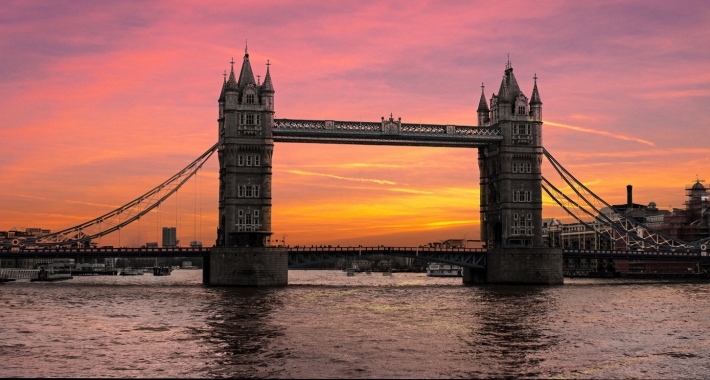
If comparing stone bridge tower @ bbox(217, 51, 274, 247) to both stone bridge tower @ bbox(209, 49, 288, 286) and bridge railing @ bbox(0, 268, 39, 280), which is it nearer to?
stone bridge tower @ bbox(209, 49, 288, 286)

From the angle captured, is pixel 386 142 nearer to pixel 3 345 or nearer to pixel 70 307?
pixel 70 307

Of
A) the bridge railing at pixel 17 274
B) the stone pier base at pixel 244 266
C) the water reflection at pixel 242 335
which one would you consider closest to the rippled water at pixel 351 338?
the water reflection at pixel 242 335

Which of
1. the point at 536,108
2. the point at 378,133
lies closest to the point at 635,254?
the point at 536,108

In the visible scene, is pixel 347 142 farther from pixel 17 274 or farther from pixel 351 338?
pixel 17 274

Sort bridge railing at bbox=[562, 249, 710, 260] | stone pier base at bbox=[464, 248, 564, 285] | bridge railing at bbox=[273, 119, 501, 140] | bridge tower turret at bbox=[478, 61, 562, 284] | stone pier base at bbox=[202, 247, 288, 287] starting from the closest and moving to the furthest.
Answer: stone pier base at bbox=[202, 247, 288, 287]
bridge railing at bbox=[273, 119, 501, 140]
stone pier base at bbox=[464, 248, 564, 285]
bridge tower turret at bbox=[478, 61, 562, 284]
bridge railing at bbox=[562, 249, 710, 260]

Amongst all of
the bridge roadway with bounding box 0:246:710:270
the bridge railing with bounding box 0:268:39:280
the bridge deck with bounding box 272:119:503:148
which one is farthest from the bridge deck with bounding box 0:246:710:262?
the bridge railing with bounding box 0:268:39:280

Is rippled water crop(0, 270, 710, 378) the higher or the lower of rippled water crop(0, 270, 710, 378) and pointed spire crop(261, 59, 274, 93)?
the lower

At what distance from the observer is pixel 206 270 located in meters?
117

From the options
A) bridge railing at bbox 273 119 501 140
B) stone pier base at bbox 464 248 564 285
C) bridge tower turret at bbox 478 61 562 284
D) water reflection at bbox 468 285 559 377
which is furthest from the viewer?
bridge tower turret at bbox 478 61 562 284

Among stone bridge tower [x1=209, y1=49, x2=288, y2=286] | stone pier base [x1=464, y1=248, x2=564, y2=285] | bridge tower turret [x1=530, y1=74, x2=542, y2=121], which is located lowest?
stone pier base [x1=464, y1=248, x2=564, y2=285]

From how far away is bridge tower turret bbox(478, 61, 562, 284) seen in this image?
119 meters

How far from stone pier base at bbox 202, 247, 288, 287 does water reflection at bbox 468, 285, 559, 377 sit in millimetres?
28961

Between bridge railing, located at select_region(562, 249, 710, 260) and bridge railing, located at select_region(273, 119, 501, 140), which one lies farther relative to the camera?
bridge railing, located at select_region(562, 249, 710, 260)

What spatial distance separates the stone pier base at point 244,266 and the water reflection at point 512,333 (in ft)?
95.0
